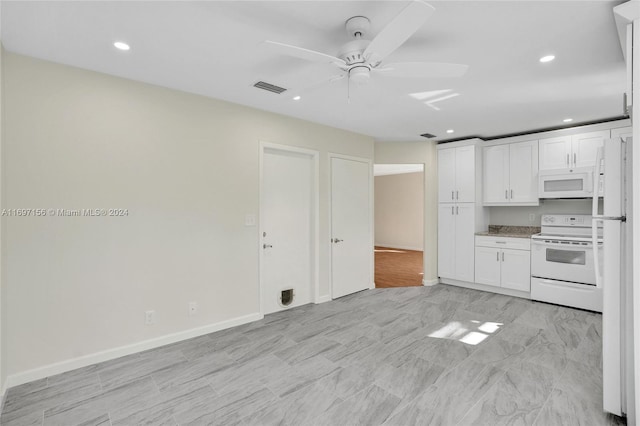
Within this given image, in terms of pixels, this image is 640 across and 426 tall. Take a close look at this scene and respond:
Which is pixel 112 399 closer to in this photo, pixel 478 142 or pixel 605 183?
pixel 605 183

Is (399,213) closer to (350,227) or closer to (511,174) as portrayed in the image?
(511,174)

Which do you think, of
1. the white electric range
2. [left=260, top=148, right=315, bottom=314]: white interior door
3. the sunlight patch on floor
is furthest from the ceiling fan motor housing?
the white electric range

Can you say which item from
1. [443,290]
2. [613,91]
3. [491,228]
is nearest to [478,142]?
[491,228]

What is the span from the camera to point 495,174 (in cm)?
506

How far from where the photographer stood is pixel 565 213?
4.66m

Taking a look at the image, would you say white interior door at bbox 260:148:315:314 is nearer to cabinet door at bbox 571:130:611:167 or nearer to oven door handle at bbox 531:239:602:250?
oven door handle at bbox 531:239:602:250

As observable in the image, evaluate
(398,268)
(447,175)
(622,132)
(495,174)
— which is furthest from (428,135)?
(398,268)

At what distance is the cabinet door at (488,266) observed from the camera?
4785mm

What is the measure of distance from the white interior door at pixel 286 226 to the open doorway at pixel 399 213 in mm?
3857

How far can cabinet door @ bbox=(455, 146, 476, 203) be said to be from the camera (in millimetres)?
5008

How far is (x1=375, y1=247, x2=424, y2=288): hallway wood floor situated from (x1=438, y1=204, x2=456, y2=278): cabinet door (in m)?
0.51

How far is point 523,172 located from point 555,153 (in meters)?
0.46

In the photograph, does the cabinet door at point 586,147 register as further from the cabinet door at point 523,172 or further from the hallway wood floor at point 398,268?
the hallway wood floor at point 398,268

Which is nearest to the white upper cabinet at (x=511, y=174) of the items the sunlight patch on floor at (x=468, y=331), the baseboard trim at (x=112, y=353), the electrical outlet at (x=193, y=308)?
the sunlight patch on floor at (x=468, y=331)
